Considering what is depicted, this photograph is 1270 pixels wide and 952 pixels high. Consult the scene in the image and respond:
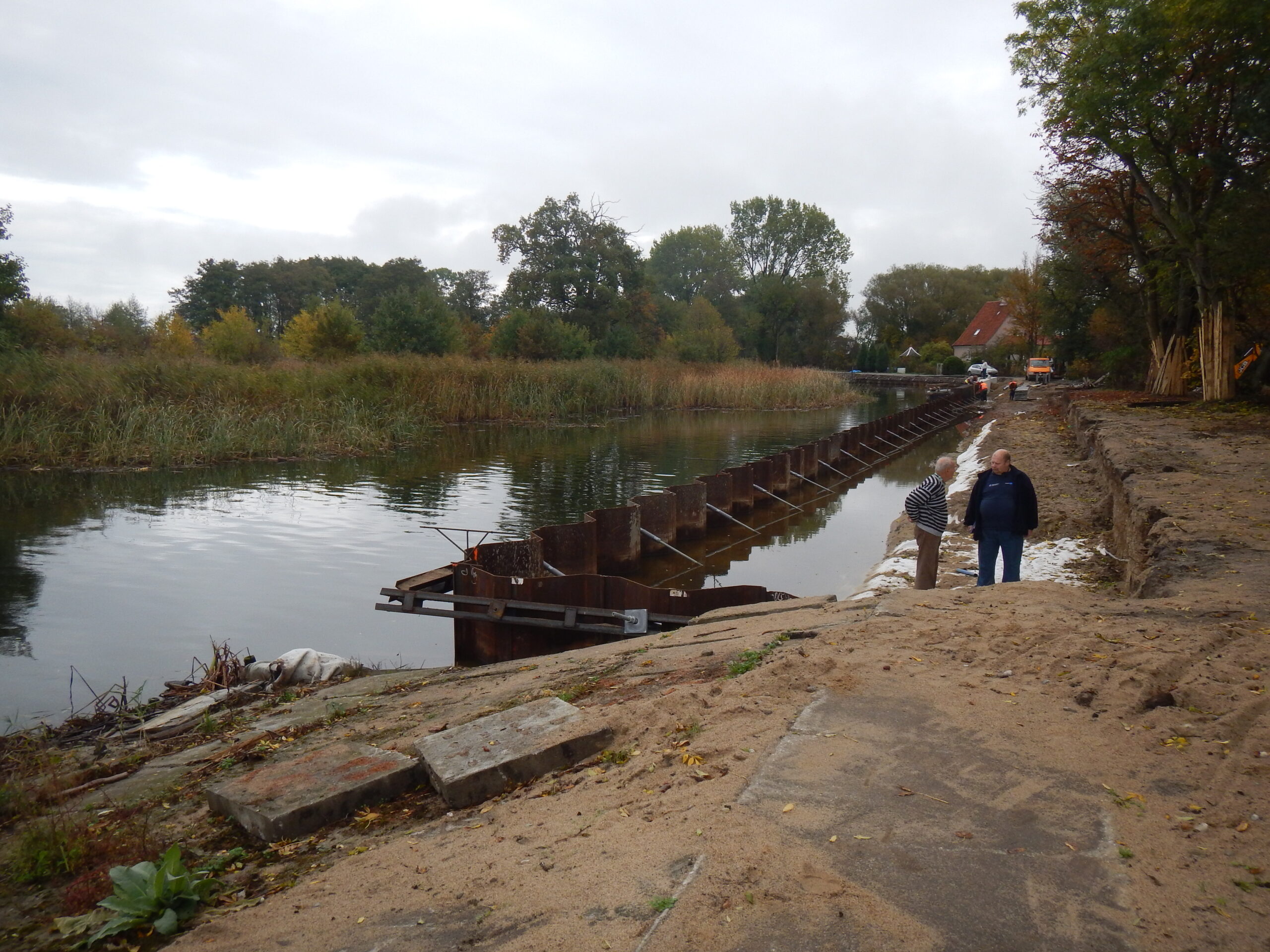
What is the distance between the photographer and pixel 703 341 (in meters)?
62.4

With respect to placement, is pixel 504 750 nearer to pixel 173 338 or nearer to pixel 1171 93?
pixel 1171 93

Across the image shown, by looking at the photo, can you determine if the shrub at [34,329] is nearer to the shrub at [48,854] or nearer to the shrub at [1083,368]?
the shrub at [48,854]

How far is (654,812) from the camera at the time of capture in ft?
12.5

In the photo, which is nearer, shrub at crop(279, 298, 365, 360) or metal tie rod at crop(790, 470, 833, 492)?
metal tie rod at crop(790, 470, 833, 492)

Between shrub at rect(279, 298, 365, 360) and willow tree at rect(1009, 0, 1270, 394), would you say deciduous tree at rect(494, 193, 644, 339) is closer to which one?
shrub at rect(279, 298, 365, 360)

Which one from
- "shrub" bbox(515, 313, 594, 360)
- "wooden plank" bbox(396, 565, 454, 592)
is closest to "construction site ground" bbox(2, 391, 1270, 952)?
"wooden plank" bbox(396, 565, 454, 592)

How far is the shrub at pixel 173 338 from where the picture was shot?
3481 centimetres

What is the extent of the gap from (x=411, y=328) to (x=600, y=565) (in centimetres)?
3137

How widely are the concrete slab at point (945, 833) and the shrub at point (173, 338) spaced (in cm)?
2975

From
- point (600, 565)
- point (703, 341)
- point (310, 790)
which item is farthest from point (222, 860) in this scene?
point (703, 341)

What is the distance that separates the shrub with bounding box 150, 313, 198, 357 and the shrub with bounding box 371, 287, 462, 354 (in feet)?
26.8

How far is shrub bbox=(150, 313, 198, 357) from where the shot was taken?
34809 millimetres

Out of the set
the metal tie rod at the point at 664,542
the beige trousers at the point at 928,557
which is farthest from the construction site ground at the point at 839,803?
the metal tie rod at the point at 664,542

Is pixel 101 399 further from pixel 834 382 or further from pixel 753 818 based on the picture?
pixel 834 382
